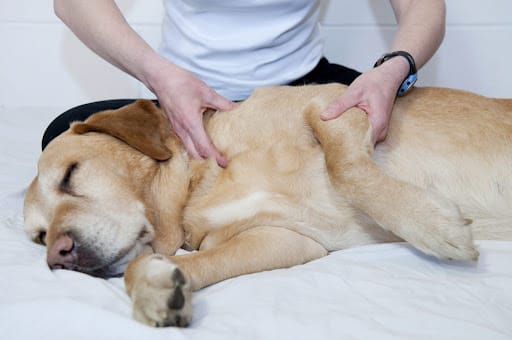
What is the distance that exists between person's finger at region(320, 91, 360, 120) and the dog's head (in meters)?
0.48

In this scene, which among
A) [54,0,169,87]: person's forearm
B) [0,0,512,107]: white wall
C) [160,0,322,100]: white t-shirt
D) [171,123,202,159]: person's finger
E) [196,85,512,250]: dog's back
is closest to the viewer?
[196,85,512,250]: dog's back

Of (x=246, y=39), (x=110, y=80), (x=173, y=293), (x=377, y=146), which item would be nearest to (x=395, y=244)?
(x=377, y=146)

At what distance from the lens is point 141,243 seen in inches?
63.1

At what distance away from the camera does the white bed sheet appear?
1108 millimetres

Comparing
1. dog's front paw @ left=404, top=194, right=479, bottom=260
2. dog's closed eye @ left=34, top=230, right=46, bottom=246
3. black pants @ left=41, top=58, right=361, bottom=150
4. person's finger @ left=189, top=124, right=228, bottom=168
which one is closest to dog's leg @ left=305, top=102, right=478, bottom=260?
dog's front paw @ left=404, top=194, right=479, bottom=260

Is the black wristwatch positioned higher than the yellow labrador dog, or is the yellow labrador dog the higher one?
the black wristwatch

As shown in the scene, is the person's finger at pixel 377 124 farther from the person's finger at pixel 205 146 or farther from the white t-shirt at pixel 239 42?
the white t-shirt at pixel 239 42

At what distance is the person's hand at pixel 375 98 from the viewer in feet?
5.32

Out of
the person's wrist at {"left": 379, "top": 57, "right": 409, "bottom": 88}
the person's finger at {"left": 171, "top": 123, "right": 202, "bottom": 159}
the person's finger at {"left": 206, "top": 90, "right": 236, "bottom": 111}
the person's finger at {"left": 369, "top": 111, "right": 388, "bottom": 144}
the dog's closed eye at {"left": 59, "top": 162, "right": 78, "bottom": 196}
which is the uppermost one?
the person's wrist at {"left": 379, "top": 57, "right": 409, "bottom": 88}

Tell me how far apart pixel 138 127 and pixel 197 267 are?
1.74 feet

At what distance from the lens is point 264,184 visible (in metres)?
1.61

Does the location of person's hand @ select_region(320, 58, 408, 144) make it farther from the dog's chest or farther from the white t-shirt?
the white t-shirt

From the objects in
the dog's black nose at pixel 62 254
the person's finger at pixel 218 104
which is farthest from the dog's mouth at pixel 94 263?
the person's finger at pixel 218 104

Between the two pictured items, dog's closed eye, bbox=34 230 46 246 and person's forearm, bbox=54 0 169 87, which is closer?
dog's closed eye, bbox=34 230 46 246
